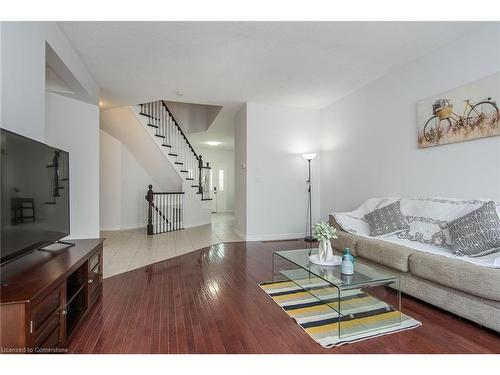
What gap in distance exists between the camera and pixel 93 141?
4152 mm

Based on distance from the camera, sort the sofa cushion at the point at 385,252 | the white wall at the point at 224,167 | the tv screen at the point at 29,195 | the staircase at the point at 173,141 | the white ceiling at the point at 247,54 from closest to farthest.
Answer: the tv screen at the point at 29,195, the sofa cushion at the point at 385,252, the white ceiling at the point at 247,54, the staircase at the point at 173,141, the white wall at the point at 224,167

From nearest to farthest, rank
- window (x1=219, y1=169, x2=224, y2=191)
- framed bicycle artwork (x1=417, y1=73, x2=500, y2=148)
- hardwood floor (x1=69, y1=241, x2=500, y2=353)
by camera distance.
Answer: hardwood floor (x1=69, y1=241, x2=500, y2=353) < framed bicycle artwork (x1=417, y1=73, x2=500, y2=148) < window (x1=219, y1=169, x2=224, y2=191)

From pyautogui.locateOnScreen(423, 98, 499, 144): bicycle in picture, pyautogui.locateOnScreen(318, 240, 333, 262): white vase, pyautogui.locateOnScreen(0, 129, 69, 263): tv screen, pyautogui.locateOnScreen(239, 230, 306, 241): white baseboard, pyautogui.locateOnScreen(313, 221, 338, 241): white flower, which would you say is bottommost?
pyautogui.locateOnScreen(239, 230, 306, 241): white baseboard

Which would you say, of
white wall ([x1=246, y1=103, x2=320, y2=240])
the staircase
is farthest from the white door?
white wall ([x1=246, y1=103, x2=320, y2=240])

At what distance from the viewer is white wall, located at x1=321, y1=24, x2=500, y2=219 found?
2.72 metres

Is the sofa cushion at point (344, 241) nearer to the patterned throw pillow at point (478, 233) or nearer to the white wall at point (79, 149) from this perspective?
the patterned throw pillow at point (478, 233)

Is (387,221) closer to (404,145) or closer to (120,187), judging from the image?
(404,145)

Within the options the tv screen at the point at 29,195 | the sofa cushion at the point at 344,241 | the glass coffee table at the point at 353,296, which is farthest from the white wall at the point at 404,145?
the tv screen at the point at 29,195

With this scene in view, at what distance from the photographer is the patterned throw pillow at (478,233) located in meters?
2.19

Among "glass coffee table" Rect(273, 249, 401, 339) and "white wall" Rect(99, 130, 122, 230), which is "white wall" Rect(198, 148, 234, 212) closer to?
"white wall" Rect(99, 130, 122, 230)

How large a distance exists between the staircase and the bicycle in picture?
510 cm

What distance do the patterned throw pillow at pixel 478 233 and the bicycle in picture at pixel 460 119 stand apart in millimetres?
846

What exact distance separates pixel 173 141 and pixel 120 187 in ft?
5.72
